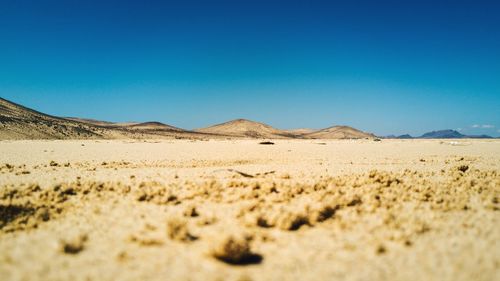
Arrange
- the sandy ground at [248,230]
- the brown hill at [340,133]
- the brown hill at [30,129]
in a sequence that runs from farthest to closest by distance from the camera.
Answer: the brown hill at [340,133] < the brown hill at [30,129] < the sandy ground at [248,230]

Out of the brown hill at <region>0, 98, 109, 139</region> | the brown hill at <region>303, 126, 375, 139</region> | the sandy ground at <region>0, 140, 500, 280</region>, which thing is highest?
the brown hill at <region>303, 126, 375, 139</region>

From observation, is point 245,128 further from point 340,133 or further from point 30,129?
point 30,129

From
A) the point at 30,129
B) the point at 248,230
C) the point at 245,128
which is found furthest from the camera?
the point at 245,128

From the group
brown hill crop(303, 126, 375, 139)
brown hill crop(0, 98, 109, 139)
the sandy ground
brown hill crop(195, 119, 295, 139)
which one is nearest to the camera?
the sandy ground

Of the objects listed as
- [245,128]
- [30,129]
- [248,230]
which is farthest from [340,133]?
[248,230]

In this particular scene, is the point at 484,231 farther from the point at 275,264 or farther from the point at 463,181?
the point at 463,181

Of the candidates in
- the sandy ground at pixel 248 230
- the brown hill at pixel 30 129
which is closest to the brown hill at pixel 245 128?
the brown hill at pixel 30 129

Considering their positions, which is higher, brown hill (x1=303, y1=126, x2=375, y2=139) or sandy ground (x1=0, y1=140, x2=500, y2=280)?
brown hill (x1=303, y1=126, x2=375, y2=139)

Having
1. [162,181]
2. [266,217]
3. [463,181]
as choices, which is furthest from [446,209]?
[162,181]

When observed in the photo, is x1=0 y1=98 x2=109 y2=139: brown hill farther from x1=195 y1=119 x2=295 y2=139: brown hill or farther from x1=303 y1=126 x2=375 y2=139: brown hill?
x1=303 y1=126 x2=375 y2=139: brown hill

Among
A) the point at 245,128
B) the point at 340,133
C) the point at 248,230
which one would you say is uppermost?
the point at 245,128

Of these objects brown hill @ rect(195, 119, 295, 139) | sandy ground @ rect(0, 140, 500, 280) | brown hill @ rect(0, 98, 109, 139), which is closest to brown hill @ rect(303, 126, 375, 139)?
brown hill @ rect(195, 119, 295, 139)

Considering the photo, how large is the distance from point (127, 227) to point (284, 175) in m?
7.74

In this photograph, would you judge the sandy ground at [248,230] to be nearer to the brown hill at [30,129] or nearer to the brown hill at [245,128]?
the brown hill at [30,129]
